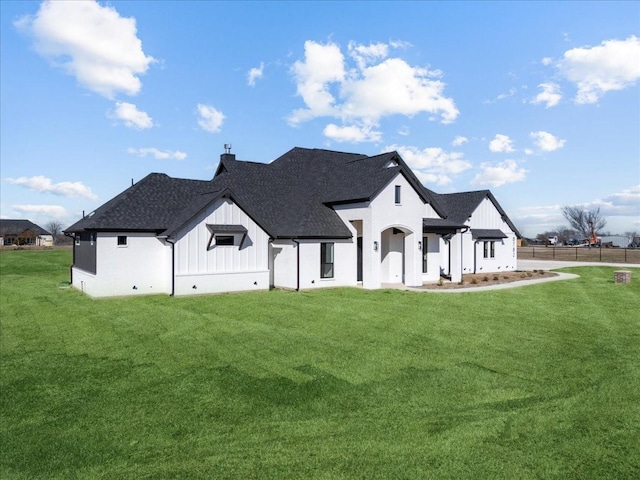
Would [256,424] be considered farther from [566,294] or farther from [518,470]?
[566,294]

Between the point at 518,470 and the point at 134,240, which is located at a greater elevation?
the point at 134,240

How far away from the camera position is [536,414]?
23.4ft

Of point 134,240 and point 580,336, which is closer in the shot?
Answer: point 580,336

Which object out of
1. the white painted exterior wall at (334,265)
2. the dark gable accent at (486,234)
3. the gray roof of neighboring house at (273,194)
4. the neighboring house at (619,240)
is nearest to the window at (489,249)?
the dark gable accent at (486,234)

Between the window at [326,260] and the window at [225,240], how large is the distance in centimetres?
480

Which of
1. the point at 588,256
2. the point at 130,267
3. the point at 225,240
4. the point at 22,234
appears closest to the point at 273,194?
the point at 225,240

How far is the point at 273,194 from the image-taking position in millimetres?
27094

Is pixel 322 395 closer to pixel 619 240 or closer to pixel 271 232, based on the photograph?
pixel 271 232

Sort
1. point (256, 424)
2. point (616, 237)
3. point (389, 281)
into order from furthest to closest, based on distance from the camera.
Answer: point (616, 237)
point (389, 281)
point (256, 424)

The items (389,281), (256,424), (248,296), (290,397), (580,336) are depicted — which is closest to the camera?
(256,424)

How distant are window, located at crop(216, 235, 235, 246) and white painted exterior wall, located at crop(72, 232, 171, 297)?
2.31 metres

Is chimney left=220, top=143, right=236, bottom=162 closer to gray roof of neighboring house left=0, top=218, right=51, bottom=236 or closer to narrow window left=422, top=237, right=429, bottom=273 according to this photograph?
narrow window left=422, top=237, right=429, bottom=273

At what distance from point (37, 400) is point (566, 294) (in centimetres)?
2127

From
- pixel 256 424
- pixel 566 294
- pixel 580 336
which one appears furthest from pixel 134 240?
pixel 566 294
